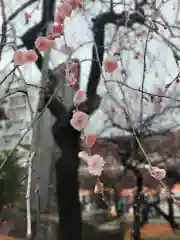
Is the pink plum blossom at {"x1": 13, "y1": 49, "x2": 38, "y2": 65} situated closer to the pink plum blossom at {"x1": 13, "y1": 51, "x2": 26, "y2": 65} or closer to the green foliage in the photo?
the pink plum blossom at {"x1": 13, "y1": 51, "x2": 26, "y2": 65}

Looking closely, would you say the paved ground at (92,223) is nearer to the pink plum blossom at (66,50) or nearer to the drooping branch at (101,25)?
the drooping branch at (101,25)

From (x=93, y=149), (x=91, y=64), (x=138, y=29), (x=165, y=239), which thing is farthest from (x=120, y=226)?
(x=138, y=29)

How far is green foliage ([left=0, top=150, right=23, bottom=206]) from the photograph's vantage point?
108 centimetres

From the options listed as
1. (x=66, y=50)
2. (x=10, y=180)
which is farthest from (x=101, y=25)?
(x=10, y=180)

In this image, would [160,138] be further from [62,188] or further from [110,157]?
[62,188]

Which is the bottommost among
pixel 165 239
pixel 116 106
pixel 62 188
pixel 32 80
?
pixel 165 239

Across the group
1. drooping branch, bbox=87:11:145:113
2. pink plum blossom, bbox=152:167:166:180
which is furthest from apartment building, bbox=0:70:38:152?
pink plum blossom, bbox=152:167:166:180

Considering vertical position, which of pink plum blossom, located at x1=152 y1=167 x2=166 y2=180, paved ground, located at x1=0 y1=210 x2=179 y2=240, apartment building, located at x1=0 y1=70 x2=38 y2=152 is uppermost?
apartment building, located at x1=0 y1=70 x2=38 y2=152

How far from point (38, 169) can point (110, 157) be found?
22cm

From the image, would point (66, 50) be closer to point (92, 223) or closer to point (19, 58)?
point (19, 58)

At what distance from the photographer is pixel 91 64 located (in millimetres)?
1157

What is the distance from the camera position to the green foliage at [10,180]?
1.08m

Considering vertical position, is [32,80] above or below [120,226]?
above

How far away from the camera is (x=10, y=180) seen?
3.57ft
